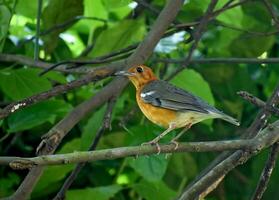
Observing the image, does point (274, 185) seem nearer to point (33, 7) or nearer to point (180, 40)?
point (180, 40)

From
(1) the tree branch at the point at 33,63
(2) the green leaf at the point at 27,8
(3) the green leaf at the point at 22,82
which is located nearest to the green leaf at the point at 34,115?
(3) the green leaf at the point at 22,82

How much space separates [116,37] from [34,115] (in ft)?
3.34

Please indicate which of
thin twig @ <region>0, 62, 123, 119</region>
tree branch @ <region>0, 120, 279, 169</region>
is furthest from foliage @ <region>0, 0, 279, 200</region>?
tree branch @ <region>0, 120, 279, 169</region>

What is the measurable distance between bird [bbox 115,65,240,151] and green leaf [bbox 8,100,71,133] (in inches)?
21.0

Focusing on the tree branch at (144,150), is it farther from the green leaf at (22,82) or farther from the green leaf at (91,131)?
the green leaf at (91,131)

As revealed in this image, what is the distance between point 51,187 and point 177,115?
1.63m

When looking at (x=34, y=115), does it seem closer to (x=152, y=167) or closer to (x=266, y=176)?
(x=152, y=167)

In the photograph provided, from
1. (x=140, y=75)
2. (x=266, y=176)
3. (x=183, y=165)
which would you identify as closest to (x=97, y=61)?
(x=140, y=75)

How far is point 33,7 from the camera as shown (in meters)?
5.83

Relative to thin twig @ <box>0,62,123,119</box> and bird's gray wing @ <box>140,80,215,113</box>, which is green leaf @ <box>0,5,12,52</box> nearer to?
thin twig @ <box>0,62,123,119</box>

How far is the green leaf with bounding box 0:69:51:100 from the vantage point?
488cm

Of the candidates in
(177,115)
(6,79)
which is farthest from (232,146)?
(6,79)

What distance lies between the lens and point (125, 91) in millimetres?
5848

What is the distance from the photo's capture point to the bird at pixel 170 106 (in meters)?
4.29
